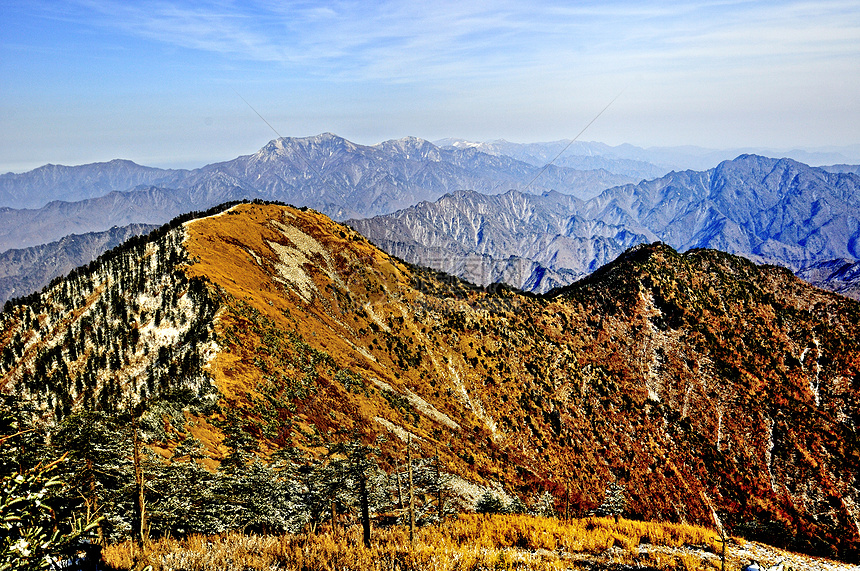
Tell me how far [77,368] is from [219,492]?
27.3 metres

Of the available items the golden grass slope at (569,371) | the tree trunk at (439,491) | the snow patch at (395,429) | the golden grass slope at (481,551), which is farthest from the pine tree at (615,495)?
the golden grass slope at (481,551)

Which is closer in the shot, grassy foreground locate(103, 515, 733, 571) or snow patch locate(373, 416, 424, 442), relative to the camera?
grassy foreground locate(103, 515, 733, 571)

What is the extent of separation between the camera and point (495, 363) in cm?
6391

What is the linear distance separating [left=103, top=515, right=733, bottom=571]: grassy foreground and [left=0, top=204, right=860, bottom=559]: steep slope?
17.7 m

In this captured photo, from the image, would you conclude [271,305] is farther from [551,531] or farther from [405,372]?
[551,531]

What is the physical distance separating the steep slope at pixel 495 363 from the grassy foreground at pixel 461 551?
17682 mm

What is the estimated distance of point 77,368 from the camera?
129ft

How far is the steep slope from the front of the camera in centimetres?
3988

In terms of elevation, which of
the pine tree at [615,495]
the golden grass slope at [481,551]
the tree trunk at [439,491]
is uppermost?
the golden grass slope at [481,551]

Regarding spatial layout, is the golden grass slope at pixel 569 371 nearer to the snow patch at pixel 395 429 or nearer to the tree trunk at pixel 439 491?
the snow patch at pixel 395 429

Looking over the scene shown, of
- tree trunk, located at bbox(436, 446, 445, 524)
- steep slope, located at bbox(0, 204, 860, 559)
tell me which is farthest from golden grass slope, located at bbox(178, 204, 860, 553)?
tree trunk, located at bbox(436, 446, 445, 524)

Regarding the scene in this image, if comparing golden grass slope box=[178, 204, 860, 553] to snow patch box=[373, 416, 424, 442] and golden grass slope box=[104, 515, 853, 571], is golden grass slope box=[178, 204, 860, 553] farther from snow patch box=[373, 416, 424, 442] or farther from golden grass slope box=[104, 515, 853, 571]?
golden grass slope box=[104, 515, 853, 571]

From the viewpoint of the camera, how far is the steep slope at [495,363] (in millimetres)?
39875

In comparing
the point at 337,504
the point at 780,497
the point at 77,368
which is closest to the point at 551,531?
the point at 337,504
